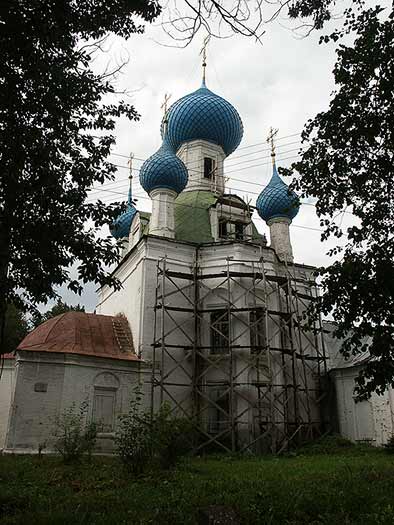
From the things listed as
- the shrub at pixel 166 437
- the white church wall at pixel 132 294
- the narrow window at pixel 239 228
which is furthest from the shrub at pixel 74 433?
the narrow window at pixel 239 228

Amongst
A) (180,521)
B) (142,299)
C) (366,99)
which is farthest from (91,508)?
(142,299)

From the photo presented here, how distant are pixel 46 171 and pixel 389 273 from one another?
505 centimetres

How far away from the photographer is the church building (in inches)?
554

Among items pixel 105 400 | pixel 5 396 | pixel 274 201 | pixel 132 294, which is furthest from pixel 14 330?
pixel 274 201

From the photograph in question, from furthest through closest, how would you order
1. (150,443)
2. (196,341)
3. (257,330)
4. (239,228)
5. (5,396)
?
(239,228), (257,330), (196,341), (5,396), (150,443)

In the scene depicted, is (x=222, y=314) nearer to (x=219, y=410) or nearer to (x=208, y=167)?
(x=219, y=410)

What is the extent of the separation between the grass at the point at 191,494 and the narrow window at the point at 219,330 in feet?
19.3

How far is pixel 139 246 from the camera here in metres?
16.9

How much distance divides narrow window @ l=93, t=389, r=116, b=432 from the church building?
0.03 m

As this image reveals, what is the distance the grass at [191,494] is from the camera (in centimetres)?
574

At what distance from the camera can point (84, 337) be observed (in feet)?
50.2

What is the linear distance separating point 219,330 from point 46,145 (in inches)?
431

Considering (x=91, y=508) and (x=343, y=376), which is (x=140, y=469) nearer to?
(x=91, y=508)

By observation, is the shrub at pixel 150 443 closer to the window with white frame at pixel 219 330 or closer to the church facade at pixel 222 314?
the church facade at pixel 222 314
